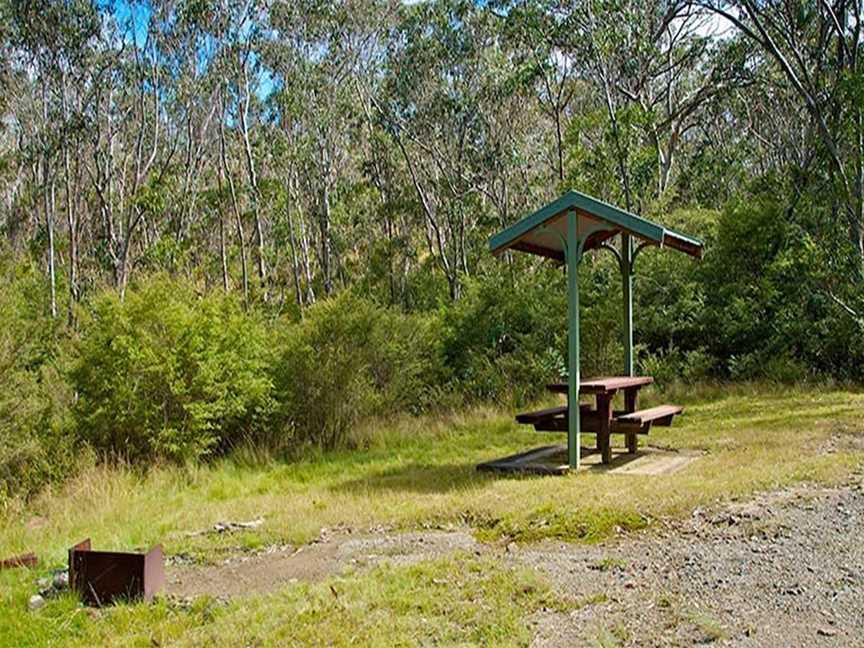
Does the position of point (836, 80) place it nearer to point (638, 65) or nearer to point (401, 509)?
point (638, 65)

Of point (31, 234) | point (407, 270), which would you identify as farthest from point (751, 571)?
point (31, 234)

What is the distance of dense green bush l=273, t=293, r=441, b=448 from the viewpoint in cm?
1149

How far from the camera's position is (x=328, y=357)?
458 inches

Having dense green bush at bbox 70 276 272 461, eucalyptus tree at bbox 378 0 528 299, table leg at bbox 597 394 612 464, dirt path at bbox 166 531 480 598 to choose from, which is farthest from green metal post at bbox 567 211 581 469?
eucalyptus tree at bbox 378 0 528 299

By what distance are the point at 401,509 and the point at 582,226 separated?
336 cm

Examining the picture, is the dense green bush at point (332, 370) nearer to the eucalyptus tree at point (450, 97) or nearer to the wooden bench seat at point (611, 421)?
the wooden bench seat at point (611, 421)

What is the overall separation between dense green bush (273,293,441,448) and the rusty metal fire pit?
21.0ft

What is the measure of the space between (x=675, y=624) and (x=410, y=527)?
246 cm

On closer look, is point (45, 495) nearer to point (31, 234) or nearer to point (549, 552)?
point (549, 552)

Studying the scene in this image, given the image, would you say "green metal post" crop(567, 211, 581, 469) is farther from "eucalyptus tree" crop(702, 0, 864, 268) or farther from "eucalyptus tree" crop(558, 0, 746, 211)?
"eucalyptus tree" crop(558, 0, 746, 211)

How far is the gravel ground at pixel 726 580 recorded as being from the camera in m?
3.74

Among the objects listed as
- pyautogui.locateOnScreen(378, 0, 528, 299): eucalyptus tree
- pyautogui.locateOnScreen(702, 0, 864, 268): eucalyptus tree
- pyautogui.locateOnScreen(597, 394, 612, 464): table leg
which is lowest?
pyautogui.locateOnScreen(597, 394, 612, 464): table leg

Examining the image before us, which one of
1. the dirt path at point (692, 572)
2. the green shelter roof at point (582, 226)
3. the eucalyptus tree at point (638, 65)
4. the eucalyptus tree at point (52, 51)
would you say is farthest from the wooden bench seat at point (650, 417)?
the eucalyptus tree at point (52, 51)

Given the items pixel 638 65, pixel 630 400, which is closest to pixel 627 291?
pixel 630 400
